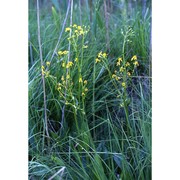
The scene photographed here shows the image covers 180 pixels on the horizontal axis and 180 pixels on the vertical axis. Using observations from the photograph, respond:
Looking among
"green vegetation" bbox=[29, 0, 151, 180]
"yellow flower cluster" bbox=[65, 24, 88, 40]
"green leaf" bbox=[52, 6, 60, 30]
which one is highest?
"green leaf" bbox=[52, 6, 60, 30]

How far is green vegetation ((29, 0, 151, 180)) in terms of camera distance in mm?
1144

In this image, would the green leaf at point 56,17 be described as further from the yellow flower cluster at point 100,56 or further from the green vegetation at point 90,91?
the yellow flower cluster at point 100,56

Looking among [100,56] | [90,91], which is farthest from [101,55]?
[90,91]

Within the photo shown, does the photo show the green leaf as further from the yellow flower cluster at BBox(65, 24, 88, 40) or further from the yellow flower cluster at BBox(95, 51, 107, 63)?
the yellow flower cluster at BBox(95, 51, 107, 63)

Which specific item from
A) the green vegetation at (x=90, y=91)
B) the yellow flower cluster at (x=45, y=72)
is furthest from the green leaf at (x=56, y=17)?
the yellow flower cluster at (x=45, y=72)

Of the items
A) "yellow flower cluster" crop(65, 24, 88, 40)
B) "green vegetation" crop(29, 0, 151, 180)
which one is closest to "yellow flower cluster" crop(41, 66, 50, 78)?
"green vegetation" crop(29, 0, 151, 180)

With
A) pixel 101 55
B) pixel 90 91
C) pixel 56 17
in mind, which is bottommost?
pixel 90 91

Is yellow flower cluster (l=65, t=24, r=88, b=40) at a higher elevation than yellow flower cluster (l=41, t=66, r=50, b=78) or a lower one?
higher

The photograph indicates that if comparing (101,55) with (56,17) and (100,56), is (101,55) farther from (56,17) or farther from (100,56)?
(56,17)

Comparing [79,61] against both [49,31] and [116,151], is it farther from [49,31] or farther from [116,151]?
[116,151]

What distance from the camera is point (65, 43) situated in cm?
119

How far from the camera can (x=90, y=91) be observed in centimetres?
118
